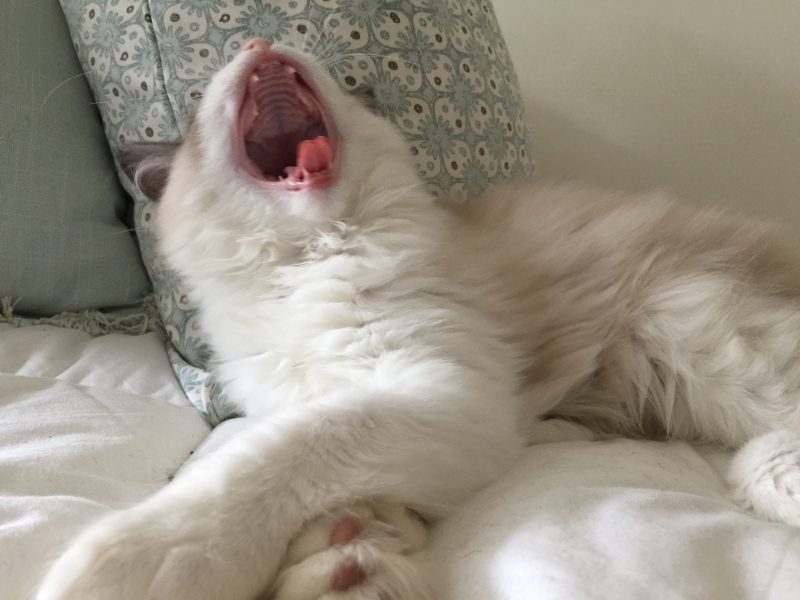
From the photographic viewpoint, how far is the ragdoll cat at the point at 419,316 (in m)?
0.81

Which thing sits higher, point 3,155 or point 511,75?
point 511,75

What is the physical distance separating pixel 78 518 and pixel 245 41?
97 cm

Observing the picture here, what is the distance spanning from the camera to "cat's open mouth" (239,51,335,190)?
3.67 ft

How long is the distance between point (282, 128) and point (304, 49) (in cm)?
23

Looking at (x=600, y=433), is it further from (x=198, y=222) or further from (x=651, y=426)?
(x=198, y=222)

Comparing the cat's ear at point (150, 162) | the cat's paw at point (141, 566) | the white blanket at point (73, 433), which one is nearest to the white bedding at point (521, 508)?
the white blanket at point (73, 433)

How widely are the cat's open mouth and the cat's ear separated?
188 mm

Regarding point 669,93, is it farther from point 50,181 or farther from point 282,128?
point 50,181

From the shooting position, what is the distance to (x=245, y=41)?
138 centimetres

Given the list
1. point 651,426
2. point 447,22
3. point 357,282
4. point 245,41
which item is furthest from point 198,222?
point 651,426

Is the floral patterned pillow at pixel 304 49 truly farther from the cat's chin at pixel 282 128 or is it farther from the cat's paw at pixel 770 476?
the cat's paw at pixel 770 476

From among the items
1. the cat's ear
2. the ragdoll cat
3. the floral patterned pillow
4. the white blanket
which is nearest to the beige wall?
the floral patterned pillow

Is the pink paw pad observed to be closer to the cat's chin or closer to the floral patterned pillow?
the cat's chin

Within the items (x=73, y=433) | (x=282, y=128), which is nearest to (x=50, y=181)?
(x=282, y=128)
